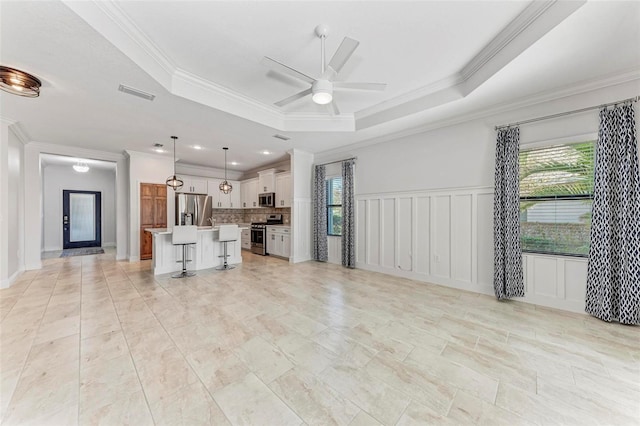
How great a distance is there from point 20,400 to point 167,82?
323 cm

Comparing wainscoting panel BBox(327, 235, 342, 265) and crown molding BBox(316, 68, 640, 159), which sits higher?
crown molding BBox(316, 68, 640, 159)

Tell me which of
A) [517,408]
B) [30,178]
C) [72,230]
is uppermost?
[30,178]

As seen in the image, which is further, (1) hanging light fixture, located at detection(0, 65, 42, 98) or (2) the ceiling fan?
(1) hanging light fixture, located at detection(0, 65, 42, 98)

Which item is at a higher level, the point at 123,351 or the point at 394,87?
the point at 394,87

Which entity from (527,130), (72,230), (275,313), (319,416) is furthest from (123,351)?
(72,230)

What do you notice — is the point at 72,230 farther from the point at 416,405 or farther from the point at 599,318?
the point at 599,318

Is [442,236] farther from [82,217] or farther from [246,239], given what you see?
[82,217]

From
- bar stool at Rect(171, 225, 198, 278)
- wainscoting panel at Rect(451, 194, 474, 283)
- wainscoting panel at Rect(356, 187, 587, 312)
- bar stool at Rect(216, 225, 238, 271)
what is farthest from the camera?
bar stool at Rect(216, 225, 238, 271)

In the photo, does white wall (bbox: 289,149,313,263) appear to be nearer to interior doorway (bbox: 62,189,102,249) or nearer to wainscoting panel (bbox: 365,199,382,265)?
wainscoting panel (bbox: 365,199,382,265)

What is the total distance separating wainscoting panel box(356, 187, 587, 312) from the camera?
10.6ft

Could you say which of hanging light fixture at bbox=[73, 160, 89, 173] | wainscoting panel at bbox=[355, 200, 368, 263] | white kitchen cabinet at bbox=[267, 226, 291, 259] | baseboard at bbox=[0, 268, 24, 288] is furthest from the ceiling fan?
hanging light fixture at bbox=[73, 160, 89, 173]

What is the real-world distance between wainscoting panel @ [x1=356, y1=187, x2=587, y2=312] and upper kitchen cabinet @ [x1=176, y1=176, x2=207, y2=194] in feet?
18.4

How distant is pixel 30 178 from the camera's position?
528 centimetres

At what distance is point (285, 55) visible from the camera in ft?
9.25
